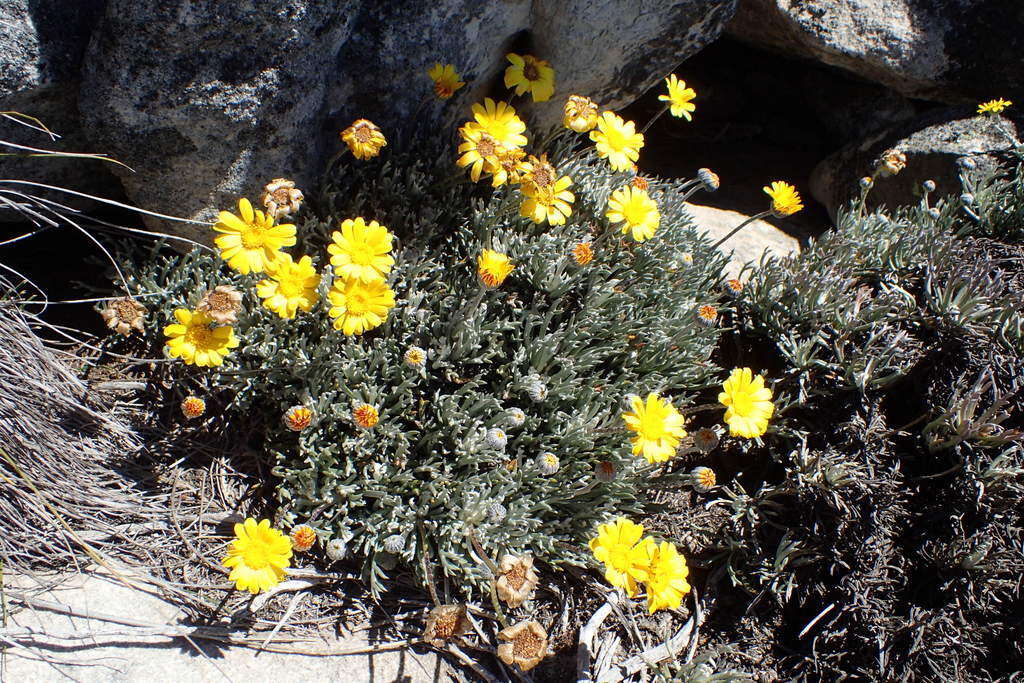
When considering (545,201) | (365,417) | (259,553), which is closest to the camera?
(259,553)

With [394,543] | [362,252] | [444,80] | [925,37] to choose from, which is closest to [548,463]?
[394,543]

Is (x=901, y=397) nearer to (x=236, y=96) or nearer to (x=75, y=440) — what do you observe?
(x=236, y=96)

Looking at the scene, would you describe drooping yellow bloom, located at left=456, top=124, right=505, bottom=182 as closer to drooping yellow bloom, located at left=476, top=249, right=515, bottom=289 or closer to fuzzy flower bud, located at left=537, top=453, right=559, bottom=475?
drooping yellow bloom, located at left=476, top=249, right=515, bottom=289

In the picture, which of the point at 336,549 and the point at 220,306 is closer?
the point at 220,306

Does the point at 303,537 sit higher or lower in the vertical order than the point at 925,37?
lower

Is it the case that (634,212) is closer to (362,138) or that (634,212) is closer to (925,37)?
(362,138)

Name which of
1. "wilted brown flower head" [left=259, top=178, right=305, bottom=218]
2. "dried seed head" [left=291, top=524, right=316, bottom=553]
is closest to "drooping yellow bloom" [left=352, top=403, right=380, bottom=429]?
"dried seed head" [left=291, top=524, right=316, bottom=553]

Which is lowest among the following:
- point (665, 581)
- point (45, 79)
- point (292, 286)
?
point (665, 581)

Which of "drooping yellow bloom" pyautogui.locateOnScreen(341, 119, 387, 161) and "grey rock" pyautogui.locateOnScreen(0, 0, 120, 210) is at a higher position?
"grey rock" pyautogui.locateOnScreen(0, 0, 120, 210)
